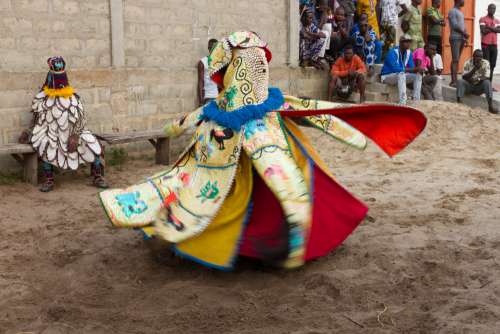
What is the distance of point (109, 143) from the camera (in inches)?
318

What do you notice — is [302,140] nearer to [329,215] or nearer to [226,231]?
[329,215]

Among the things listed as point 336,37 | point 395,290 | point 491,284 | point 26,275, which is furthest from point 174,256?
point 336,37

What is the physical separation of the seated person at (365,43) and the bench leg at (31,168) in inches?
259

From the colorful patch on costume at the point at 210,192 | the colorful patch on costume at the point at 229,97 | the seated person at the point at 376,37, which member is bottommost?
the colorful patch on costume at the point at 210,192

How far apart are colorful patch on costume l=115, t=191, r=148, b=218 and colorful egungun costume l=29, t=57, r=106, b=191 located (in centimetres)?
290

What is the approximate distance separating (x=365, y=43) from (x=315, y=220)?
26.0ft

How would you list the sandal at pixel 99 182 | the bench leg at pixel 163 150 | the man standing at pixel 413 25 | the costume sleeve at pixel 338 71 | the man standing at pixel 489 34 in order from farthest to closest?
the man standing at pixel 489 34 → the man standing at pixel 413 25 → the costume sleeve at pixel 338 71 → the bench leg at pixel 163 150 → the sandal at pixel 99 182

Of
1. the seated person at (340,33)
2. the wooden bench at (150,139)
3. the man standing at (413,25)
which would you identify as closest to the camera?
the wooden bench at (150,139)

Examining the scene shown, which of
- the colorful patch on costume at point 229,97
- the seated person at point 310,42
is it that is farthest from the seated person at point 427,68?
the colorful patch on costume at point 229,97

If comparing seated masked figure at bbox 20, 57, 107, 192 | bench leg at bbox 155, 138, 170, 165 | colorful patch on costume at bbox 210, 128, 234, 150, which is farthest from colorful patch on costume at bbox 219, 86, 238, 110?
bench leg at bbox 155, 138, 170, 165

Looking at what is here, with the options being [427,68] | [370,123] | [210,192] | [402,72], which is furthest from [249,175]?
[427,68]

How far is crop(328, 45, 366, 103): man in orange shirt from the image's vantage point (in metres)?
11.3

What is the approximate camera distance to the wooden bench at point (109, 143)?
729cm

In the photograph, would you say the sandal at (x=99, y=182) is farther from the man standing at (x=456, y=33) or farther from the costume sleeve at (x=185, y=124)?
the man standing at (x=456, y=33)
